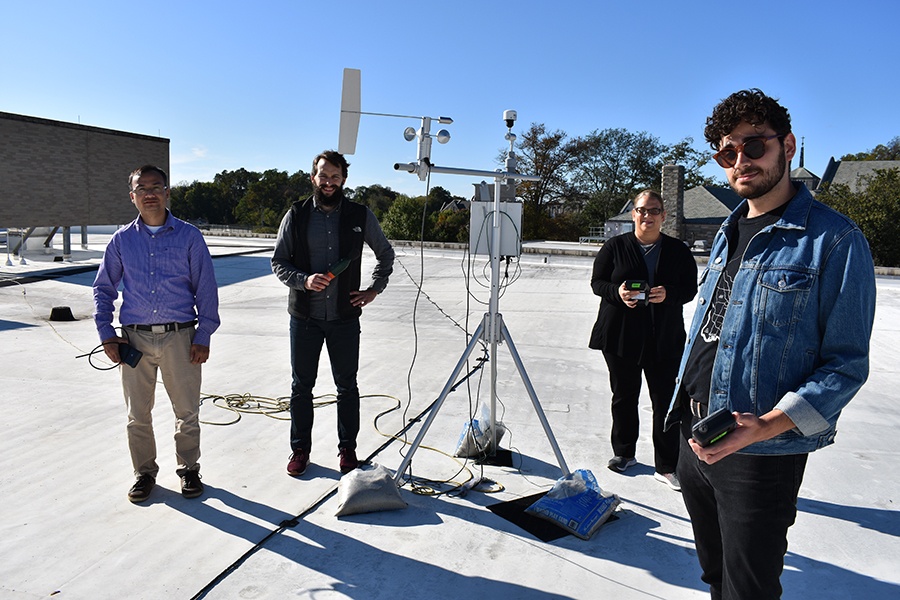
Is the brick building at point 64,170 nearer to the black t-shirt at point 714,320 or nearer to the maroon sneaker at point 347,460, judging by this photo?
the maroon sneaker at point 347,460

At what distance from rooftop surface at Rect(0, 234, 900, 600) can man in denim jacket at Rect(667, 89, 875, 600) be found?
101 cm

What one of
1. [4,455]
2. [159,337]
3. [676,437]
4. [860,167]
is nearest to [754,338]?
[676,437]

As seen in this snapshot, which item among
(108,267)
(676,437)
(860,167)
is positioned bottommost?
(676,437)

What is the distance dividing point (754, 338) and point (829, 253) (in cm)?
27

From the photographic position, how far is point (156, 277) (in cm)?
329

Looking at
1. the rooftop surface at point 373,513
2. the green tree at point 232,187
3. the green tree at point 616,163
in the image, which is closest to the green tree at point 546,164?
the green tree at point 616,163

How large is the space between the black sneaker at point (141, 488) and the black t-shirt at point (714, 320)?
8.76ft

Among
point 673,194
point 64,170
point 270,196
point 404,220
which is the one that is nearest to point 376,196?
point 270,196

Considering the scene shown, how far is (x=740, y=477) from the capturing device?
169 cm

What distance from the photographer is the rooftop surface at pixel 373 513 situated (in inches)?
102

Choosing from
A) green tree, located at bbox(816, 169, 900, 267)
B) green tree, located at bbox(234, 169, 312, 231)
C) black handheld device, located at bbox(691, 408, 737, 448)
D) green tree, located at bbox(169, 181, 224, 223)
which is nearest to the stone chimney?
green tree, located at bbox(816, 169, 900, 267)

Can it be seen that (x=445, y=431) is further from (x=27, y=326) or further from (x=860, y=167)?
(x=860, y=167)

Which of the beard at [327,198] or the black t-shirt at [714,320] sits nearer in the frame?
the black t-shirt at [714,320]

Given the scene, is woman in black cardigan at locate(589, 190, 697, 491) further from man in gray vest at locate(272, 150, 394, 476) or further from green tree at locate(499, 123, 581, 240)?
green tree at locate(499, 123, 581, 240)
